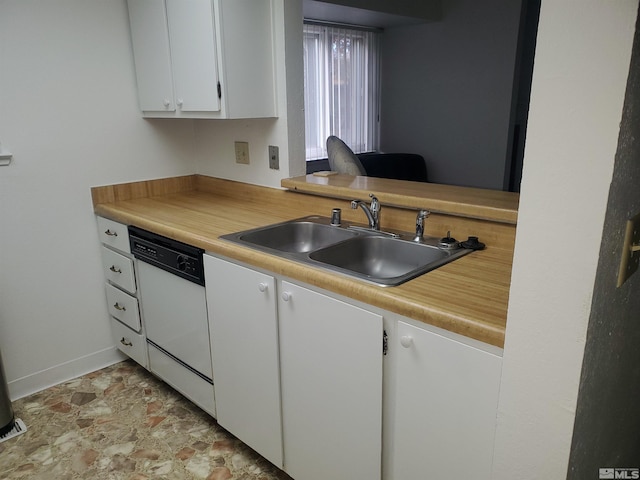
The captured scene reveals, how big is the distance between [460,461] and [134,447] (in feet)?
4.63

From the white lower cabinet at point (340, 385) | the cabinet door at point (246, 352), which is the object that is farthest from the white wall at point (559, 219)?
the cabinet door at point (246, 352)

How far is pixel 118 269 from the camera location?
→ 2416mm

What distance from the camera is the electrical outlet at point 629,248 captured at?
0.88m

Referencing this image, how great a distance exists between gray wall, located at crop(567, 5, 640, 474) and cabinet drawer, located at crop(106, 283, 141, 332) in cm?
198

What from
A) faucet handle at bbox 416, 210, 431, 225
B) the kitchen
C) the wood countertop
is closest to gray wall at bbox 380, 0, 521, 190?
the wood countertop

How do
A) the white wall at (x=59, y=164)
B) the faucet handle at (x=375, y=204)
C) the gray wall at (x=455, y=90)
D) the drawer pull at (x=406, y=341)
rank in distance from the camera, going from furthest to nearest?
1. the gray wall at (x=455, y=90)
2. the white wall at (x=59, y=164)
3. the faucet handle at (x=375, y=204)
4. the drawer pull at (x=406, y=341)

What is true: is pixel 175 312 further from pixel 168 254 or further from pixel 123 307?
pixel 123 307

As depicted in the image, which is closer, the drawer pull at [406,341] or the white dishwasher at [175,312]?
the drawer pull at [406,341]

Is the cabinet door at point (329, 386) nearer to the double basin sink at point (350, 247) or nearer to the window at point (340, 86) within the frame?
the double basin sink at point (350, 247)

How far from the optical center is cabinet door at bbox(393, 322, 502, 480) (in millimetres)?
1080

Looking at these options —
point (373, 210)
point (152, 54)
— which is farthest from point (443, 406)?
point (152, 54)

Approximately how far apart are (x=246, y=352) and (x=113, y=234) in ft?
3.59

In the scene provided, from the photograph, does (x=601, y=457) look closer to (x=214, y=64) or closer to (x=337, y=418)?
(x=337, y=418)

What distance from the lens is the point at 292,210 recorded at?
2301 millimetres
